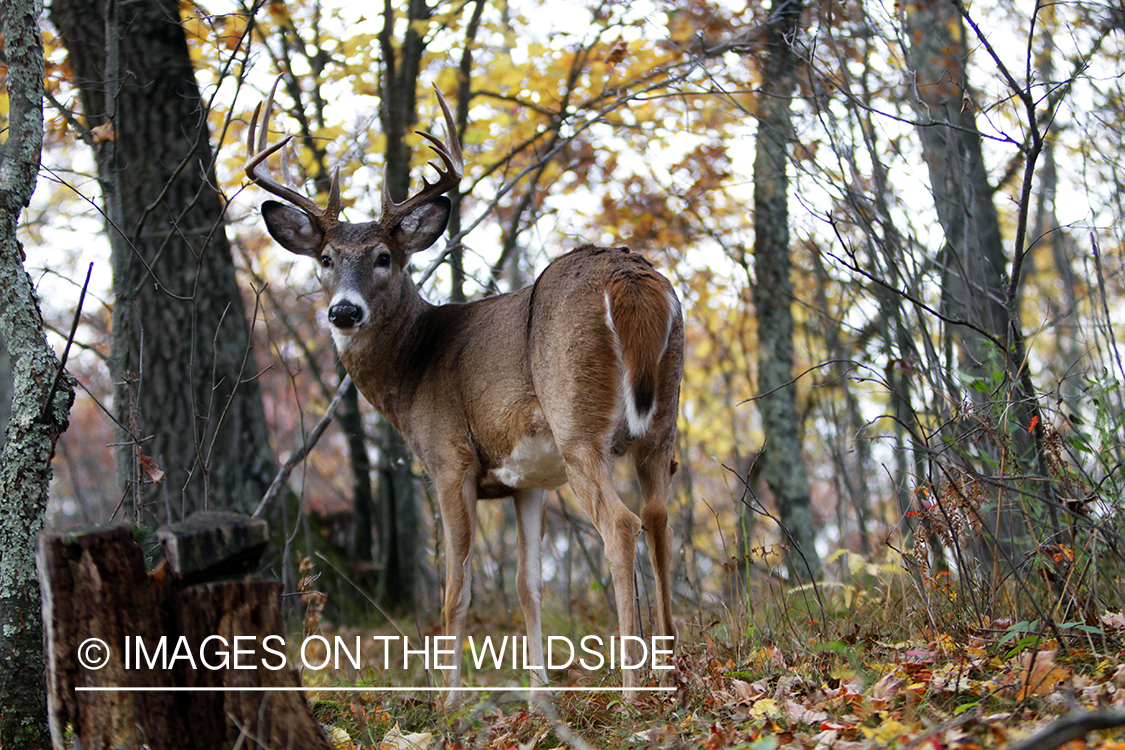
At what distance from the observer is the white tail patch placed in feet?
12.8

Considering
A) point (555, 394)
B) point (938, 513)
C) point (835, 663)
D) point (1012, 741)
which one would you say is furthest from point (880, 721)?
point (555, 394)

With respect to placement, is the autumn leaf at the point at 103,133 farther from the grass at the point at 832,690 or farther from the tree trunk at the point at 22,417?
the grass at the point at 832,690

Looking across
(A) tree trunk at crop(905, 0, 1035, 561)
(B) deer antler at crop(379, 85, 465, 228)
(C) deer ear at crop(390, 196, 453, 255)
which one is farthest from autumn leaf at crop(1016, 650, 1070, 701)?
(B) deer antler at crop(379, 85, 465, 228)

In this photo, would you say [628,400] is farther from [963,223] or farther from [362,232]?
[963,223]

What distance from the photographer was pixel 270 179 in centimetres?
501

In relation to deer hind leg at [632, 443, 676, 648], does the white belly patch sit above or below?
above

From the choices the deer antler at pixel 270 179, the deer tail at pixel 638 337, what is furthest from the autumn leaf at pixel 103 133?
the deer tail at pixel 638 337

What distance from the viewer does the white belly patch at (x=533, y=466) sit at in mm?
4352

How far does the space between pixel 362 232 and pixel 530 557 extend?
201 centimetres

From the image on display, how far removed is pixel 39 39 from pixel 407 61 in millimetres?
4234

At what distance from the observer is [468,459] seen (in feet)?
15.3

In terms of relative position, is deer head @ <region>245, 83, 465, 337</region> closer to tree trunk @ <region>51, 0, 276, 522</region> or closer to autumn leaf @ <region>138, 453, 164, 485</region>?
autumn leaf @ <region>138, 453, 164, 485</region>

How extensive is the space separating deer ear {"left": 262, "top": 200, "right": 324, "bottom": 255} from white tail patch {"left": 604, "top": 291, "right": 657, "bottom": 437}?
208 centimetres

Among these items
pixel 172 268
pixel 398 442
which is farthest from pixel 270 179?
pixel 398 442
